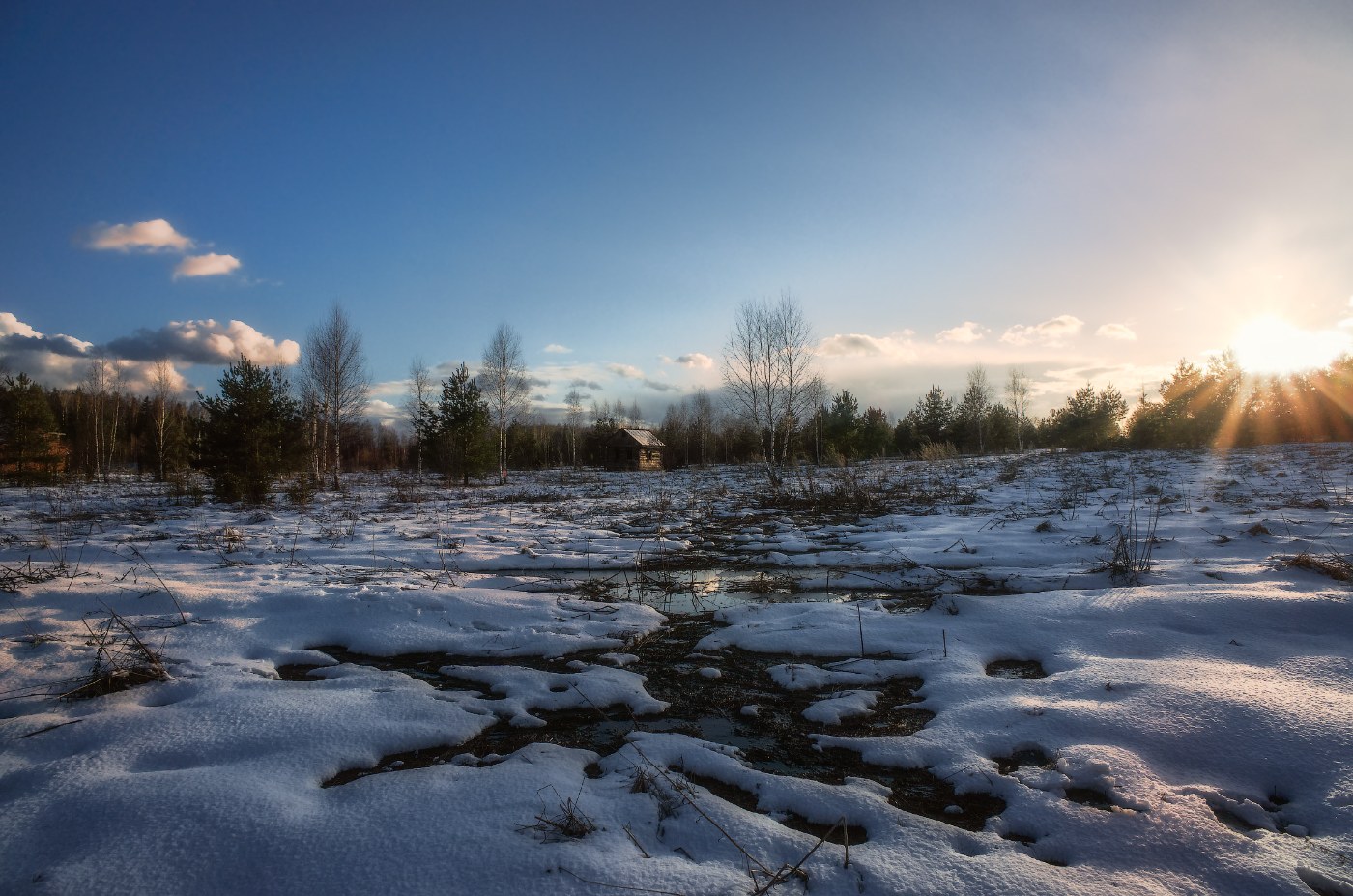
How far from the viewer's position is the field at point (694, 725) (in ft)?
5.42

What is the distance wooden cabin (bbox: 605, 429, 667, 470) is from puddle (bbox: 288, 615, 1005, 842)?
35191 millimetres

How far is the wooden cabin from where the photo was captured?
40062 mm

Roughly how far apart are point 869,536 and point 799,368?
16.3m

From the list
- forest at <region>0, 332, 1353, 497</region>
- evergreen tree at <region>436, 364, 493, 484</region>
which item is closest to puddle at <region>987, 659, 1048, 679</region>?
forest at <region>0, 332, 1353, 497</region>

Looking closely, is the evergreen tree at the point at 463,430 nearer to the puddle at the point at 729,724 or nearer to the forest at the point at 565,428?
the forest at the point at 565,428

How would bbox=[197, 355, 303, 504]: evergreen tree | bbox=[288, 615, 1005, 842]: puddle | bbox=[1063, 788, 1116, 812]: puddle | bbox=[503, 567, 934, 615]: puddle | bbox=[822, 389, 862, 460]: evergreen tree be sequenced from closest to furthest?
bbox=[1063, 788, 1116, 812]: puddle → bbox=[288, 615, 1005, 842]: puddle → bbox=[503, 567, 934, 615]: puddle → bbox=[197, 355, 303, 504]: evergreen tree → bbox=[822, 389, 862, 460]: evergreen tree

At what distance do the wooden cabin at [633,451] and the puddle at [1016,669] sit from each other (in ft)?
117

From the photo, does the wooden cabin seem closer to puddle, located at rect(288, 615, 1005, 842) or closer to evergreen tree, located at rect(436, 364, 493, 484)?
evergreen tree, located at rect(436, 364, 493, 484)

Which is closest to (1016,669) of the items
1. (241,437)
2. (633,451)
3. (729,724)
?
(729,724)

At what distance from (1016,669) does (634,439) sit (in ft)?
123

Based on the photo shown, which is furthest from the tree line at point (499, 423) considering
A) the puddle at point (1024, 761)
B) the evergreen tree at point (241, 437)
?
the puddle at point (1024, 761)

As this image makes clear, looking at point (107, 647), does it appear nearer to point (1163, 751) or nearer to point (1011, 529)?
point (1163, 751)

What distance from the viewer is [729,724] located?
2.76 meters

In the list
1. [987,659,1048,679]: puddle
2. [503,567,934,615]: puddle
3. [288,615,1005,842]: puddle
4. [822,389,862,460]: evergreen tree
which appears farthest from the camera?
[822,389,862,460]: evergreen tree
